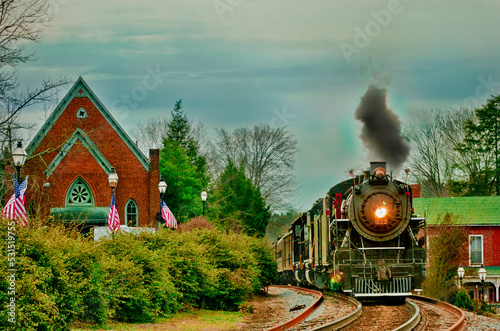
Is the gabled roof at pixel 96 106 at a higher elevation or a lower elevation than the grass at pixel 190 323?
higher

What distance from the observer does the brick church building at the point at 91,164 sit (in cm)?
4456

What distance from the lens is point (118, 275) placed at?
1606 centimetres

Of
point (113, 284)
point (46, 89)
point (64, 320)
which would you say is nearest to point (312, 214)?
point (46, 89)

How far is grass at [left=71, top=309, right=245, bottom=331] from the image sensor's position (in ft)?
50.5

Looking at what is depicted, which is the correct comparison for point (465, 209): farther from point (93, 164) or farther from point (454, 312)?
point (454, 312)

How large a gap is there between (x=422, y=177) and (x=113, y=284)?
52720 mm

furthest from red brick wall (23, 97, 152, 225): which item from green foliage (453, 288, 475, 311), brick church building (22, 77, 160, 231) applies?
green foliage (453, 288, 475, 311)

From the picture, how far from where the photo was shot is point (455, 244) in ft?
129

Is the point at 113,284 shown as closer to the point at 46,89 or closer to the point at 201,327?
the point at 201,327

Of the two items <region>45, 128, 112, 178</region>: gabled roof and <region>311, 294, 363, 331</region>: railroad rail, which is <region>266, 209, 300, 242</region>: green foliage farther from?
<region>311, 294, 363, 331</region>: railroad rail

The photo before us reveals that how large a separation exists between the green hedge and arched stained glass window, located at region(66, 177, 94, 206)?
2139cm

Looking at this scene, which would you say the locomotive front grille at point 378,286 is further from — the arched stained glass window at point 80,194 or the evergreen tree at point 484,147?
the evergreen tree at point 484,147

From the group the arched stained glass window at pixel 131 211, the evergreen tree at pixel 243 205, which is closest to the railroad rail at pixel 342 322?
the arched stained glass window at pixel 131 211

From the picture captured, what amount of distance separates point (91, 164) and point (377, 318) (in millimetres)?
30922
